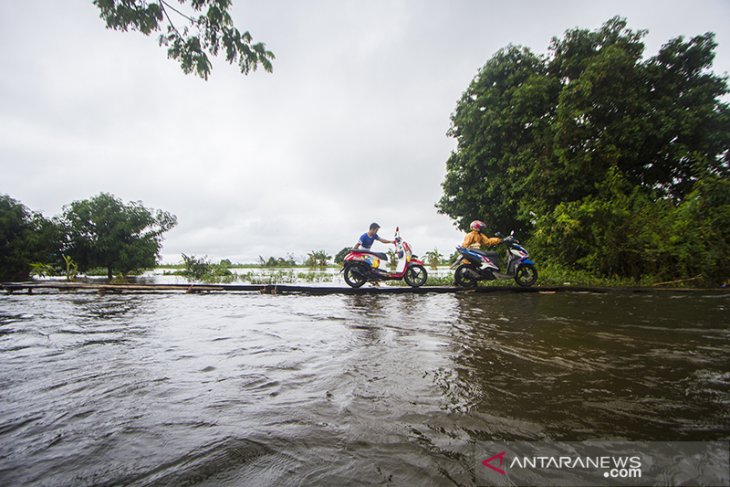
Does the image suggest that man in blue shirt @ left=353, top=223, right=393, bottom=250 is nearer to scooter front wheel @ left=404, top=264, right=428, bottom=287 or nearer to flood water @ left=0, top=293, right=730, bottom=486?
scooter front wheel @ left=404, top=264, right=428, bottom=287

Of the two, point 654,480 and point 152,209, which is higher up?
point 152,209

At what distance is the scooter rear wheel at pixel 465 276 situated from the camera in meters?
8.52

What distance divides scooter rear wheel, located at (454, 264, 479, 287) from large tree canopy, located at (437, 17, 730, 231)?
568cm

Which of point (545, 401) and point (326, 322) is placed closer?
point (545, 401)

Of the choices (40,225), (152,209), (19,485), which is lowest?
(19,485)

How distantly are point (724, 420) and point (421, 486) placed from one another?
1582 millimetres

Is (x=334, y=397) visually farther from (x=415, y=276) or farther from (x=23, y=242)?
(x=23, y=242)

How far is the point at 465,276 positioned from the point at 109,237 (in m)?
19.5

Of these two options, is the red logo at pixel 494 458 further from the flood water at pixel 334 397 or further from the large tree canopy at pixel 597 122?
the large tree canopy at pixel 597 122

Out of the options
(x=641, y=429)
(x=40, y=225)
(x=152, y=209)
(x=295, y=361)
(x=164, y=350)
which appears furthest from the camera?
(x=152, y=209)

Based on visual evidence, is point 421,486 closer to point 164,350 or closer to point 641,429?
point 641,429

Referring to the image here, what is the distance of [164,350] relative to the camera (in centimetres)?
290

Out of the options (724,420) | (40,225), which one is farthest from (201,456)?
(40,225)
